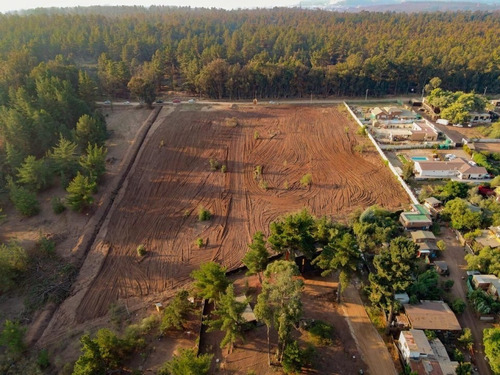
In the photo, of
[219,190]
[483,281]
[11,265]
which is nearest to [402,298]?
[483,281]

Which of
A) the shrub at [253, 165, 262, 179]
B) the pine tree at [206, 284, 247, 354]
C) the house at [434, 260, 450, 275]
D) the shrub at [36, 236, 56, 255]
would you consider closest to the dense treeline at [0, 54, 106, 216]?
the shrub at [36, 236, 56, 255]

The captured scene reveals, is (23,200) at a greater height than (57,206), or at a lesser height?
greater

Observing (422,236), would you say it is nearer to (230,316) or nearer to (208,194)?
(230,316)

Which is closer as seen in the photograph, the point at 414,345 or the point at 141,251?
the point at 414,345

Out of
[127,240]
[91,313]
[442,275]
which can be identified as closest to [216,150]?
Answer: [127,240]

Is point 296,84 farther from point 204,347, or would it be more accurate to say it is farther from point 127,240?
point 204,347

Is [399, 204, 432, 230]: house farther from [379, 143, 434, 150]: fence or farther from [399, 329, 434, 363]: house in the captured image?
[379, 143, 434, 150]: fence
